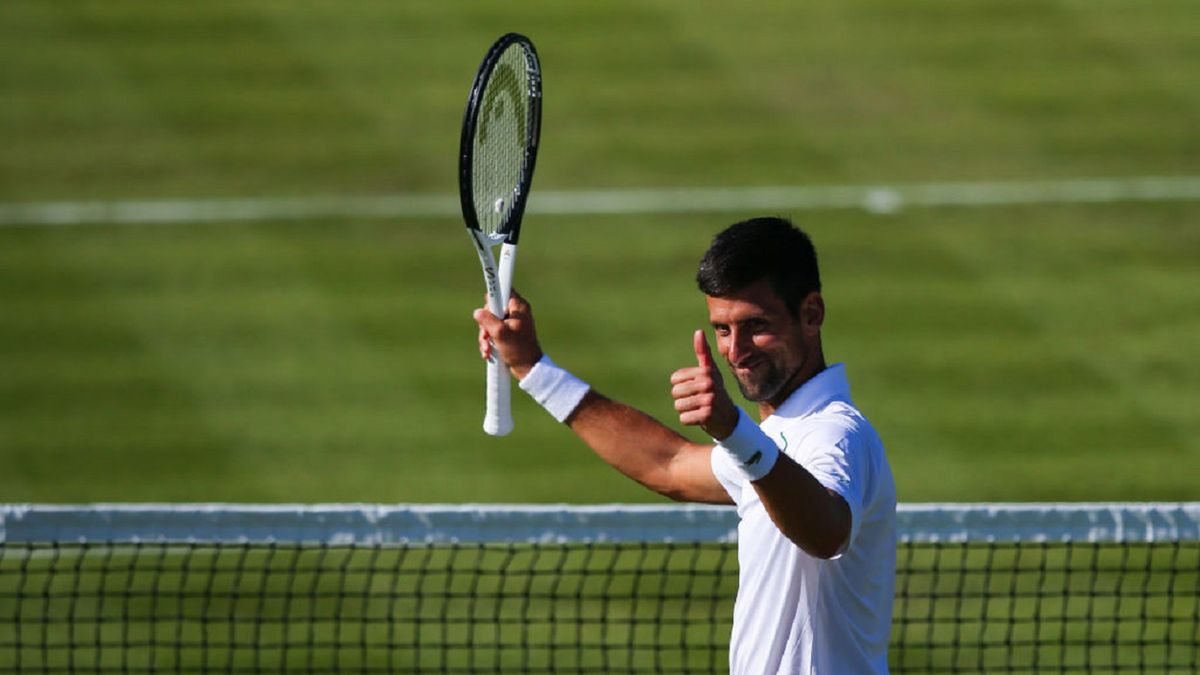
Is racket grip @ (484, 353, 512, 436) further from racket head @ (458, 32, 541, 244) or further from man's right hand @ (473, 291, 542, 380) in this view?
racket head @ (458, 32, 541, 244)

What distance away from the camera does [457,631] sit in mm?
11859

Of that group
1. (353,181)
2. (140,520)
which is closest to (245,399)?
(353,181)

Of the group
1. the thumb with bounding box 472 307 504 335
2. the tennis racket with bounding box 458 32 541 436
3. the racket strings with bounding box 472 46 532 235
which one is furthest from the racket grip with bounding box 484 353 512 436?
the racket strings with bounding box 472 46 532 235

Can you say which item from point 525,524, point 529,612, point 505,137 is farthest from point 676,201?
point 505,137

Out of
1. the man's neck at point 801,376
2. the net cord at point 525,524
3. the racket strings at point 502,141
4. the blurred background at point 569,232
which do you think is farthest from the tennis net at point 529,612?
the man's neck at point 801,376

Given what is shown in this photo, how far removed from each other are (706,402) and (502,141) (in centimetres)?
235

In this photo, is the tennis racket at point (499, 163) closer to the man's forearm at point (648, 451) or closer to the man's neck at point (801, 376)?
the man's forearm at point (648, 451)

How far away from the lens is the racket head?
6273 mm

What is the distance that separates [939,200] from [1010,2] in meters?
3.57

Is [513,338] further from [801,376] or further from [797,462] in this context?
[797,462]

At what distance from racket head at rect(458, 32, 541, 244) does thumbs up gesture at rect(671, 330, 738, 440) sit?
1571 mm

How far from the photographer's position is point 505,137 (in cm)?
673

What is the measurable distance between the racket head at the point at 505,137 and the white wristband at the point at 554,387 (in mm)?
558

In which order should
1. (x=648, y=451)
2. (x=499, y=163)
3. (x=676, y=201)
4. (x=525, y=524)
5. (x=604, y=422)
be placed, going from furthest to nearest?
(x=676, y=201) < (x=525, y=524) < (x=499, y=163) < (x=648, y=451) < (x=604, y=422)
